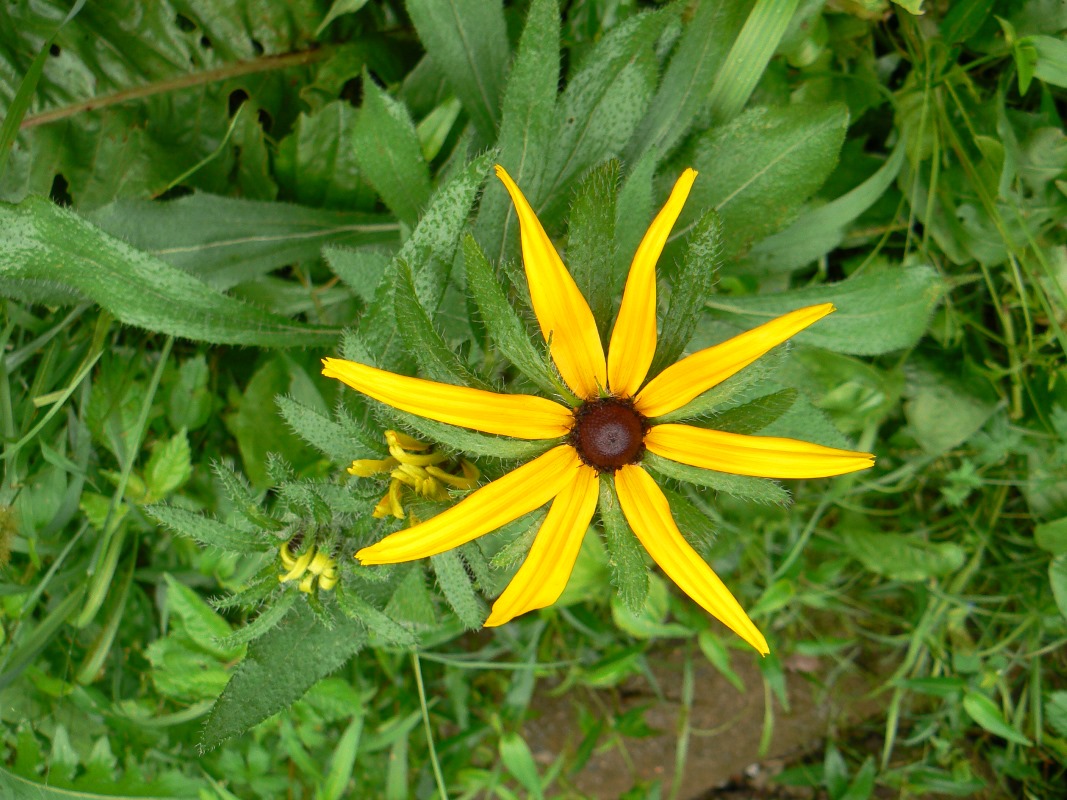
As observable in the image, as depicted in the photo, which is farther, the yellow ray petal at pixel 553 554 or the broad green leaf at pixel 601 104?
the broad green leaf at pixel 601 104

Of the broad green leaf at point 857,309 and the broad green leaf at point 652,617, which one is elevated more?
the broad green leaf at point 857,309

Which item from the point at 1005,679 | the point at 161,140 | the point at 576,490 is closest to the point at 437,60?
the point at 161,140

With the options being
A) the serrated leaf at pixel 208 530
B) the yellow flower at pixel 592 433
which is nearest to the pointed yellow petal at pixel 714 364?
the yellow flower at pixel 592 433

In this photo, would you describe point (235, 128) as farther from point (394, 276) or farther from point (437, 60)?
point (394, 276)

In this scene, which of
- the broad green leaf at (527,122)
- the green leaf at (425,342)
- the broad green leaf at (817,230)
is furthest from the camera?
the broad green leaf at (817,230)

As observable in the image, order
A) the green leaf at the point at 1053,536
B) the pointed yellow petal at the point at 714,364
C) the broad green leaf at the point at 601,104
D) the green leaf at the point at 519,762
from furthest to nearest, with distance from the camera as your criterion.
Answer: the green leaf at the point at 519,762, the green leaf at the point at 1053,536, the broad green leaf at the point at 601,104, the pointed yellow petal at the point at 714,364

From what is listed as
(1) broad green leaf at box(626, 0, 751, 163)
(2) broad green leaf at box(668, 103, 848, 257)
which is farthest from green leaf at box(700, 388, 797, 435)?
(1) broad green leaf at box(626, 0, 751, 163)

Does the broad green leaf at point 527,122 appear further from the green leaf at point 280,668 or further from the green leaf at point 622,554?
the green leaf at point 280,668
